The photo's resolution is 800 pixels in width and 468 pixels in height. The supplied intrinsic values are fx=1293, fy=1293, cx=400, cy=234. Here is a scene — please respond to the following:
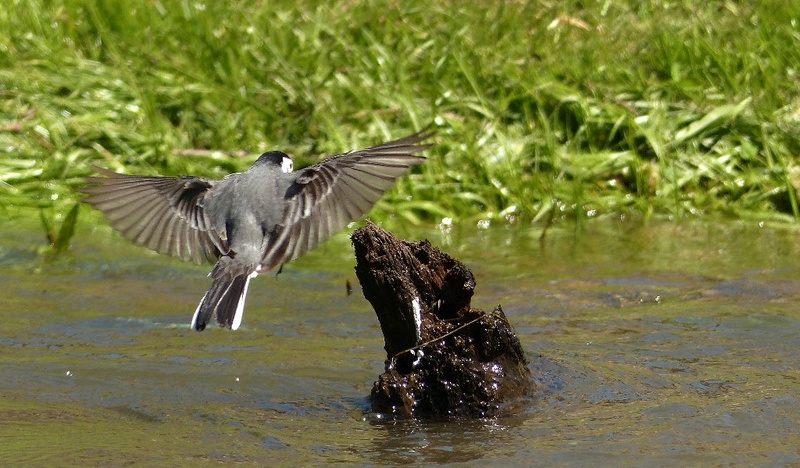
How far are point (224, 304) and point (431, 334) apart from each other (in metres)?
0.87

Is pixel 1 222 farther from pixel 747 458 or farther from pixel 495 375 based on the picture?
pixel 747 458

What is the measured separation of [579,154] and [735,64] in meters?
1.49

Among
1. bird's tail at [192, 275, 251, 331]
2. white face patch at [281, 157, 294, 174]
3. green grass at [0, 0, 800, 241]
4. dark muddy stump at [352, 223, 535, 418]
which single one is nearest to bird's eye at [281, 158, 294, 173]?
white face patch at [281, 157, 294, 174]

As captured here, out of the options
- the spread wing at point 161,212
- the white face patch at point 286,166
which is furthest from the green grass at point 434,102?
the spread wing at point 161,212

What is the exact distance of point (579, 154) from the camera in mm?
9102

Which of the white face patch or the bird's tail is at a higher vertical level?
the white face patch

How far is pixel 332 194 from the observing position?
569 centimetres

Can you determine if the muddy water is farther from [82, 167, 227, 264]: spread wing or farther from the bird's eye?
the bird's eye

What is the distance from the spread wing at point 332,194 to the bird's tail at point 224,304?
0.21m

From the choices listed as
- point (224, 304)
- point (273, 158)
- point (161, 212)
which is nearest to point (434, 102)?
point (273, 158)

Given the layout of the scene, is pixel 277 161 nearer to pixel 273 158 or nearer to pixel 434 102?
pixel 273 158

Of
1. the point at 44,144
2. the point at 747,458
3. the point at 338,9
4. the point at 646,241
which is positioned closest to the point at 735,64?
the point at 646,241

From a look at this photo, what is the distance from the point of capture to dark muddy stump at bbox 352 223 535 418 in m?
4.82

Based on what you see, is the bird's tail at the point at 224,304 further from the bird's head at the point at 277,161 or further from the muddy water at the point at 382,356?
the bird's head at the point at 277,161
